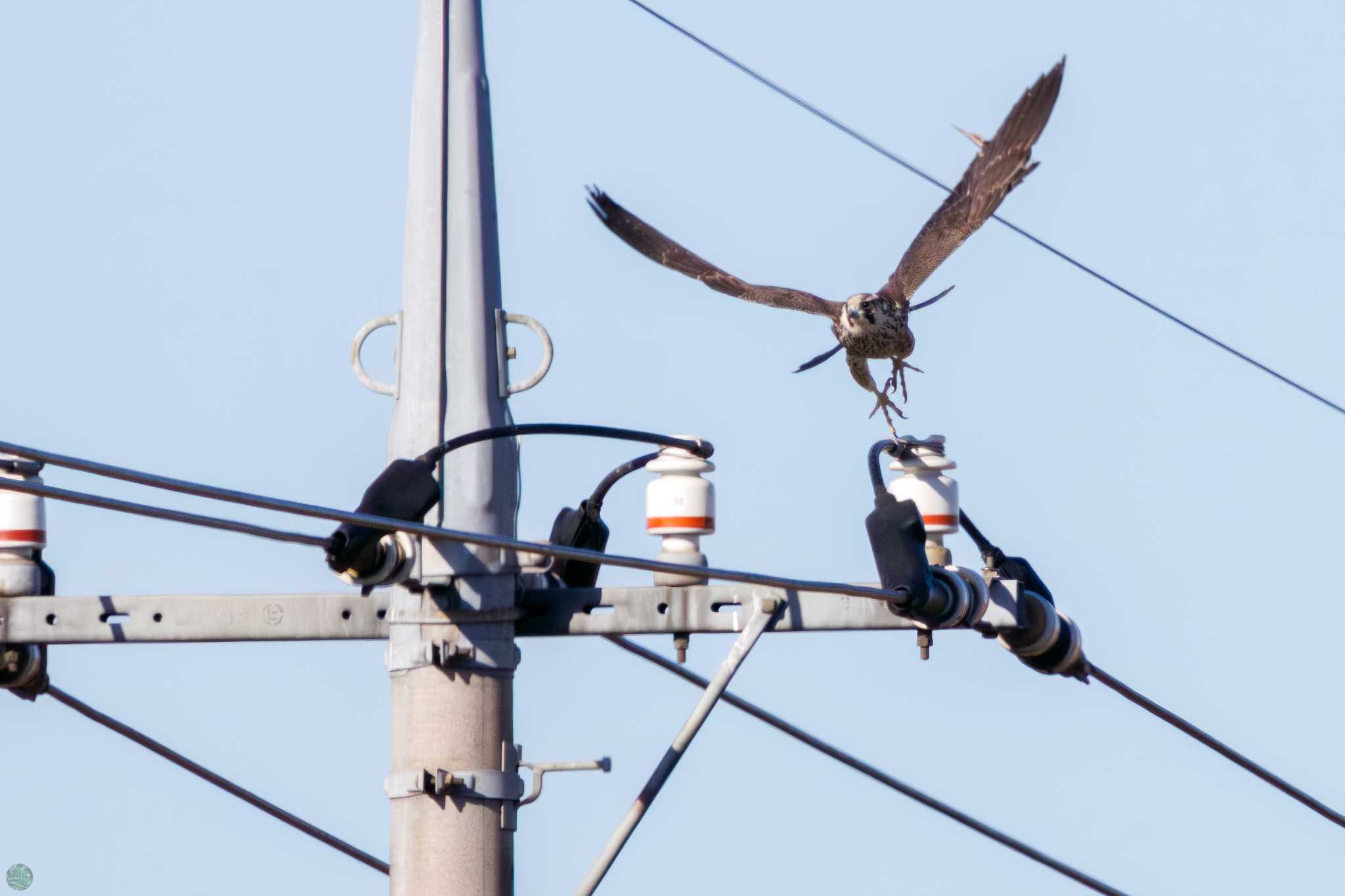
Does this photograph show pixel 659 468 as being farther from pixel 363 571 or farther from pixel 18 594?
pixel 18 594

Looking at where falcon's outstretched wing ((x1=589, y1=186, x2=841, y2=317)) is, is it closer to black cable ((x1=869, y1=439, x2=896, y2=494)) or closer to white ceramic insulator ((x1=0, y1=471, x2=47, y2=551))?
black cable ((x1=869, y1=439, x2=896, y2=494))

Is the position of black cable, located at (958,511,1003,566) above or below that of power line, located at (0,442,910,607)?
above

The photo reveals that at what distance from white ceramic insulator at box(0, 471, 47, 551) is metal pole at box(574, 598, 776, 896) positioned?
191cm

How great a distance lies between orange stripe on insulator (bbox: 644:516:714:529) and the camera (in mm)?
6988

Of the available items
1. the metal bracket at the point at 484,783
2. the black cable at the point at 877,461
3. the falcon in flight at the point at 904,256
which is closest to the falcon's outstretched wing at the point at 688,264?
the falcon in flight at the point at 904,256

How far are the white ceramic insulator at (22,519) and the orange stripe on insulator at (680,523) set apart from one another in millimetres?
1731

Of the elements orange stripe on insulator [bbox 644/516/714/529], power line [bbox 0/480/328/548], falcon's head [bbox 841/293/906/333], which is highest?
falcon's head [bbox 841/293/906/333]

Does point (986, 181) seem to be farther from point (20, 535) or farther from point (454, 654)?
point (20, 535)

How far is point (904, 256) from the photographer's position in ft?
29.5

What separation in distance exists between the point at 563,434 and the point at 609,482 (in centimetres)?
30

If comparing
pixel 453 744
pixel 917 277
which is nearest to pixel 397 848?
pixel 453 744

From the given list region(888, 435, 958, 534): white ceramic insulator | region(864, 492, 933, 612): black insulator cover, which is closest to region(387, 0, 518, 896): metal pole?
region(864, 492, 933, 612): black insulator cover

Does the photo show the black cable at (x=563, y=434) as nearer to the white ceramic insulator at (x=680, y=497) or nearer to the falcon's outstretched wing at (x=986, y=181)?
the white ceramic insulator at (x=680, y=497)

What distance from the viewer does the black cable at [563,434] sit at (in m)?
6.84
